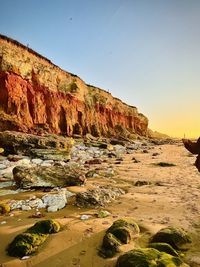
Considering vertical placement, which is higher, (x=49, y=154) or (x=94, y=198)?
(x=49, y=154)

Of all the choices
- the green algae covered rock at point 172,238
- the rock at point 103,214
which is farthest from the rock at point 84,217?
the green algae covered rock at point 172,238

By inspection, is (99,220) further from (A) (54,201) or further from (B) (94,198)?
(A) (54,201)

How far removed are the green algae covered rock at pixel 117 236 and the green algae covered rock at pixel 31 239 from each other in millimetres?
1233

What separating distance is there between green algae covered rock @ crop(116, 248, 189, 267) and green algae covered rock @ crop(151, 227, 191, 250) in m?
1.01

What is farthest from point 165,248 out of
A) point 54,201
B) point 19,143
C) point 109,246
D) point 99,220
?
point 19,143

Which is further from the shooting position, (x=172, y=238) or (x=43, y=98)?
(x=43, y=98)

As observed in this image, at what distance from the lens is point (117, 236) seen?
220 inches

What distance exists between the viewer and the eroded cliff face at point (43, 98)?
31828 mm

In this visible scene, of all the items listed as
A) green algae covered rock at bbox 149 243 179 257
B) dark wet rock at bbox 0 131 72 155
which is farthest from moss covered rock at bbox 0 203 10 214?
dark wet rock at bbox 0 131 72 155

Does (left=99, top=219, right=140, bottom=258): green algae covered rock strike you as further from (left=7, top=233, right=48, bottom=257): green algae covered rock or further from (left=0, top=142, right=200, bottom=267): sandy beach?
(left=7, top=233, right=48, bottom=257): green algae covered rock

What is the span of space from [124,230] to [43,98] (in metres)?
35.7

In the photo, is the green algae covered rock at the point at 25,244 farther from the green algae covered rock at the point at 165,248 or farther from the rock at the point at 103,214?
the green algae covered rock at the point at 165,248

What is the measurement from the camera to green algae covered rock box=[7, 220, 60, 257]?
510 cm

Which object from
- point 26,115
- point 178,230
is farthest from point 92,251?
point 26,115
